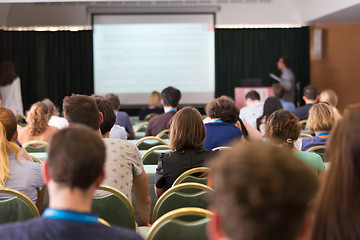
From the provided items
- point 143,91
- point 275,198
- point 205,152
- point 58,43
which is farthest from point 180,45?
point 275,198

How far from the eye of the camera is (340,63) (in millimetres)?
11578

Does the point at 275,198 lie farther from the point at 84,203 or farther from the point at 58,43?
the point at 58,43

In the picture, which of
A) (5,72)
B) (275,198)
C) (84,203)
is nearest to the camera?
(275,198)

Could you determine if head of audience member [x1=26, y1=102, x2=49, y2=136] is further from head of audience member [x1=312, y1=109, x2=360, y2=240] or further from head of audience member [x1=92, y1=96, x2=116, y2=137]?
head of audience member [x1=312, y1=109, x2=360, y2=240]

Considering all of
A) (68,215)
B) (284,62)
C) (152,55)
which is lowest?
(68,215)

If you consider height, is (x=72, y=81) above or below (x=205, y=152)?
above

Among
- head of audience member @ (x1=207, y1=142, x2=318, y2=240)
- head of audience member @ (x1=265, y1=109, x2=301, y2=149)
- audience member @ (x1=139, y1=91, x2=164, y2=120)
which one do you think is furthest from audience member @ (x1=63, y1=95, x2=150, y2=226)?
audience member @ (x1=139, y1=91, x2=164, y2=120)

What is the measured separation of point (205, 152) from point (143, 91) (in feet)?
26.5

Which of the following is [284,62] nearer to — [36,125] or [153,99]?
[153,99]

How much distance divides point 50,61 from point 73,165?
414 inches

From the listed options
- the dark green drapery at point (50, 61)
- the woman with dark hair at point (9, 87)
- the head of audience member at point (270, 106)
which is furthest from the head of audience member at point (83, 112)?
the dark green drapery at point (50, 61)

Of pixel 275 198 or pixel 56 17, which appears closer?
pixel 275 198

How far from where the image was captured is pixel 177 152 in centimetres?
321

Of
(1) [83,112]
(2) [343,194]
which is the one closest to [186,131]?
(1) [83,112]
